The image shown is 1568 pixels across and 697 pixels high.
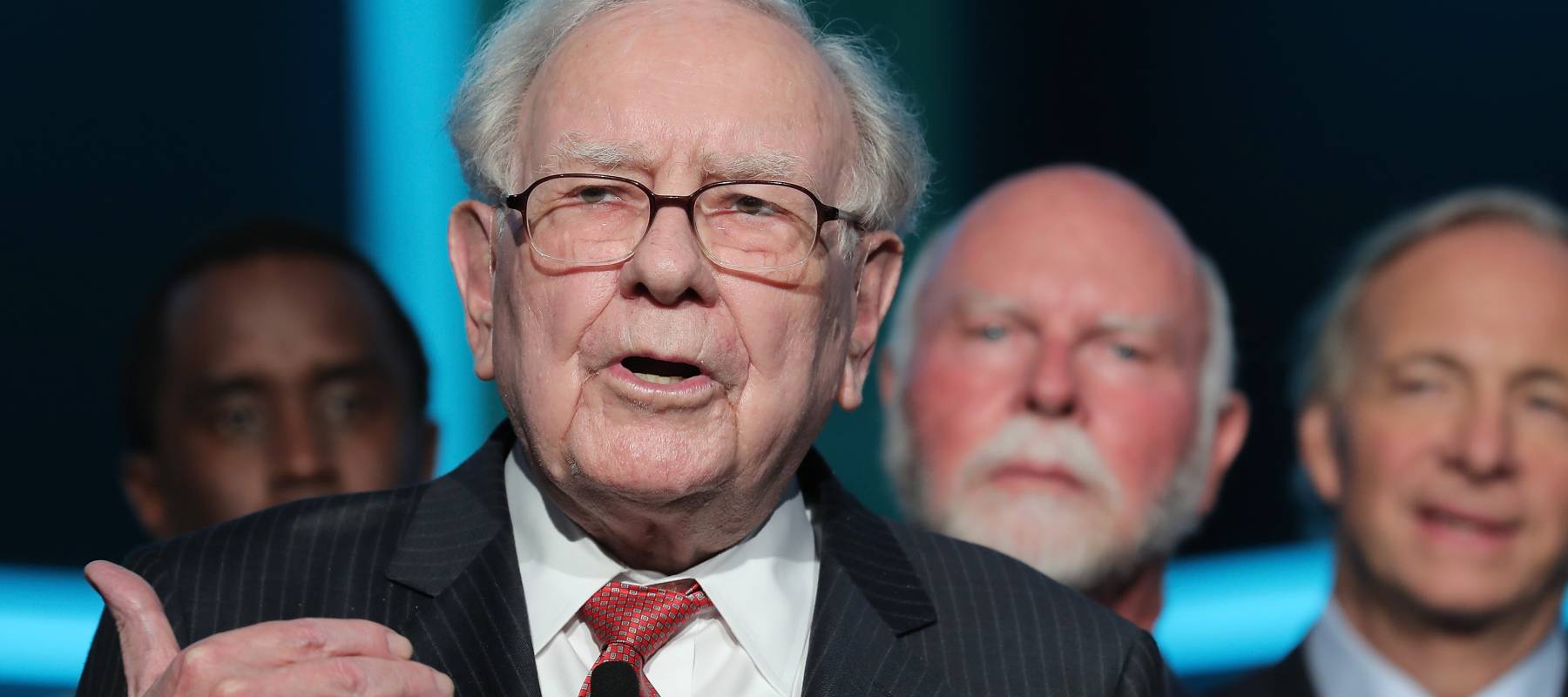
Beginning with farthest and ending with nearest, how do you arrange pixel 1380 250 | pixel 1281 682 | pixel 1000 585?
1. pixel 1380 250
2. pixel 1281 682
3. pixel 1000 585

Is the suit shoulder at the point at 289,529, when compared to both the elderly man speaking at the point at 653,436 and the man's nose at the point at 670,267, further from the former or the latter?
the man's nose at the point at 670,267

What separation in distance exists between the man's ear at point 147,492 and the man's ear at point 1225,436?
1854mm

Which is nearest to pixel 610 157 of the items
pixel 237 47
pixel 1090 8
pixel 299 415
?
pixel 299 415

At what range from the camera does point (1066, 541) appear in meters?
2.92

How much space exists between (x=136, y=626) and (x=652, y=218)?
0.63m

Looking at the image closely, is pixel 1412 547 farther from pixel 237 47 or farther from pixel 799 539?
pixel 237 47

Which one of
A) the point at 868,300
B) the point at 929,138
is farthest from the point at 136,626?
the point at 929,138

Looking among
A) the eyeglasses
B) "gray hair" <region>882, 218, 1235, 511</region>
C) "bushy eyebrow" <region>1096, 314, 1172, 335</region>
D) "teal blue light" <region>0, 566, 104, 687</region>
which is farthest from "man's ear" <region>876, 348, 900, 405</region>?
"teal blue light" <region>0, 566, 104, 687</region>

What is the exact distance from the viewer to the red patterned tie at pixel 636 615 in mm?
1798

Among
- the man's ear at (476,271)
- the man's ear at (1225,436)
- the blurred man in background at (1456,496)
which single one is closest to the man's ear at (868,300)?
the man's ear at (476,271)

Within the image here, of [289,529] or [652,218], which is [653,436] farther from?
[289,529]

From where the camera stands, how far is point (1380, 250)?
3402 mm

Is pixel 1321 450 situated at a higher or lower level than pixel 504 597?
lower

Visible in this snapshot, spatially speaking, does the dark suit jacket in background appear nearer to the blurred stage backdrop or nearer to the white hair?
the white hair
